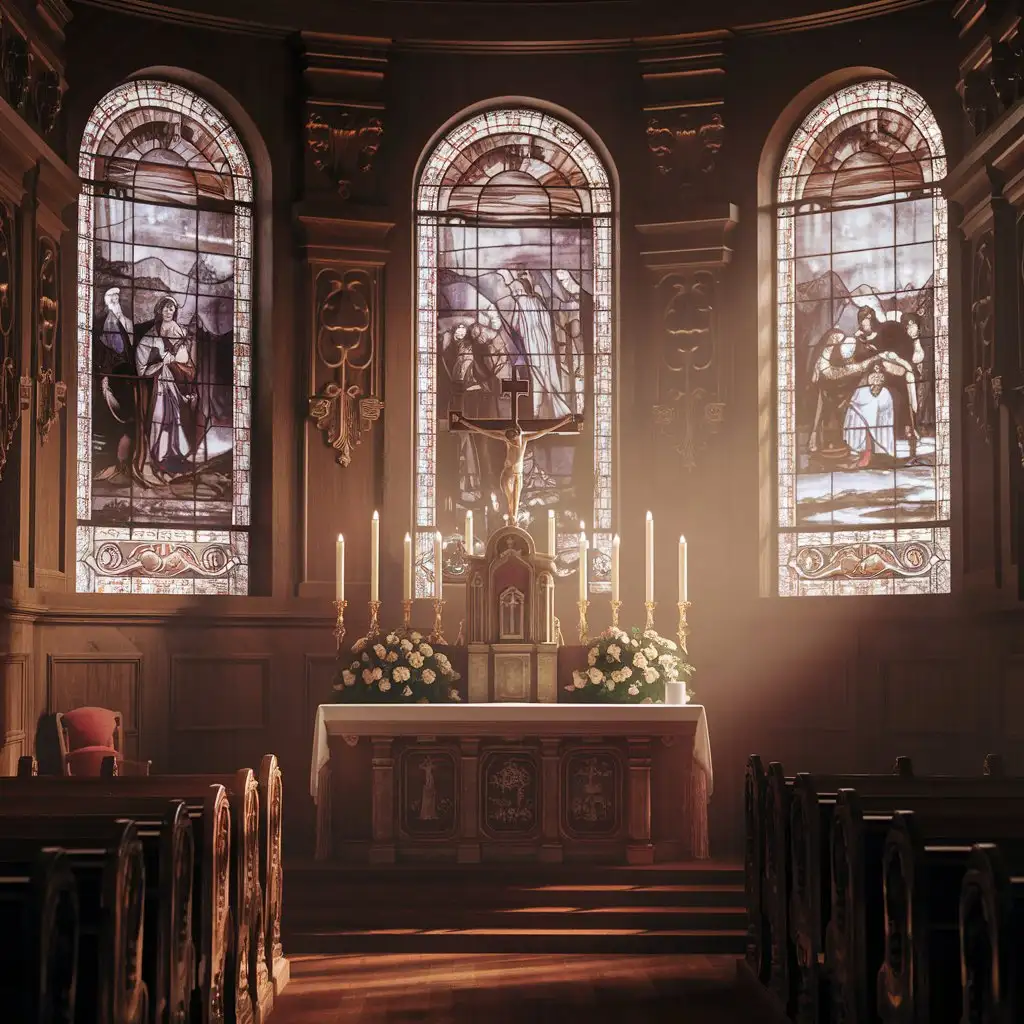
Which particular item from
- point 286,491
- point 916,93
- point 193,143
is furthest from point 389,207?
point 916,93

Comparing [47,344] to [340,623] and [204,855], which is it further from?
[204,855]

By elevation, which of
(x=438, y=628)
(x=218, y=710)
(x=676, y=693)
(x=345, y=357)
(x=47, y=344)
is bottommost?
(x=218, y=710)

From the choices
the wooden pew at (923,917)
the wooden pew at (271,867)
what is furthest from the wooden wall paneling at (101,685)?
the wooden pew at (923,917)

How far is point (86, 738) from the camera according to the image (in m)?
8.89

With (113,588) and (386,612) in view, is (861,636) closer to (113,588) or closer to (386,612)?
(386,612)

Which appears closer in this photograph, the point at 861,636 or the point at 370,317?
the point at 861,636

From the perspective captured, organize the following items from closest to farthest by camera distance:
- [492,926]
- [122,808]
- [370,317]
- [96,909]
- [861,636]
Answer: [96,909] < [122,808] < [492,926] < [861,636] < [370,317]

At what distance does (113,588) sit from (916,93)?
6164 mm

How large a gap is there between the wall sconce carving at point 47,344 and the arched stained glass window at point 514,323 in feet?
8.19

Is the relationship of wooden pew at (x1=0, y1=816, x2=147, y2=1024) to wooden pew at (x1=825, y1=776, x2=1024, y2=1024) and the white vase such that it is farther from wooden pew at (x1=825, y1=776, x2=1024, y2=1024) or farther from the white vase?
the white vase

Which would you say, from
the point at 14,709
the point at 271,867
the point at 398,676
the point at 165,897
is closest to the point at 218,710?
the point at 14,709

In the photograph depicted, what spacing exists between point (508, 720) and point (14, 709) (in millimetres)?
2826

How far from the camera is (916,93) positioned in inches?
406

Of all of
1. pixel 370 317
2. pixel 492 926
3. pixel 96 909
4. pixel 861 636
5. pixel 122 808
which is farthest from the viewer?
pixel 370 317
